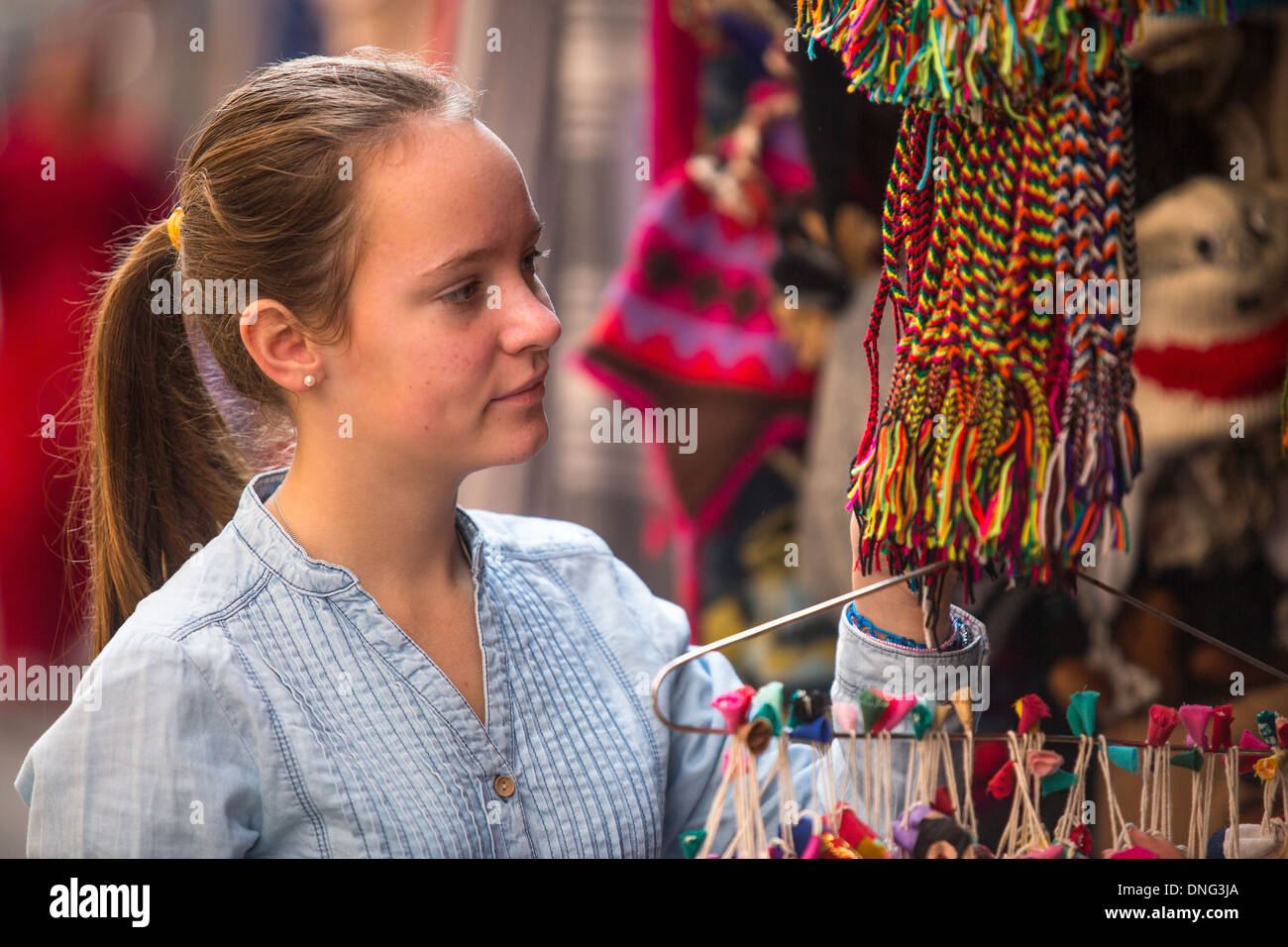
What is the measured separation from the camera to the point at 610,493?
1530 millimetres

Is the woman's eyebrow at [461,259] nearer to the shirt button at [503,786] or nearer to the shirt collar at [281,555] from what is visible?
the shirt collar at [281,555]

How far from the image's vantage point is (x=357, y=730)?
797mm

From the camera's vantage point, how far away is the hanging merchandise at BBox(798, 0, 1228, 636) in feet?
2.09

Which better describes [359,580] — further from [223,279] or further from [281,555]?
[223,279]

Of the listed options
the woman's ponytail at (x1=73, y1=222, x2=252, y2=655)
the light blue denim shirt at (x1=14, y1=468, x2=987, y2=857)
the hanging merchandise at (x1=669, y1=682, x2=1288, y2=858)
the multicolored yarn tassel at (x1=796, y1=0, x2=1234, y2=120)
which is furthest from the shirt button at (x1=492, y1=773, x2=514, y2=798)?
the multicolored yarn tassel at (x1=796, y1=0, x2=1234, y2=120)

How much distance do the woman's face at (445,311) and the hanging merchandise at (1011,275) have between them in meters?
0.26

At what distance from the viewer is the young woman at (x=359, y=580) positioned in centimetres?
75

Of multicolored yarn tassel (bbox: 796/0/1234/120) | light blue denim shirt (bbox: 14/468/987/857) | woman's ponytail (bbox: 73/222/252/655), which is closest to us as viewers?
multicolored yarn tassel (bbox: 796/0/1234/120)

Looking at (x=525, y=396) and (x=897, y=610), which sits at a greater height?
(x=525, y=396)

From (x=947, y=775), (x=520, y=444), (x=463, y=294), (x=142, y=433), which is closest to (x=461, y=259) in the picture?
(x=463, y=294)

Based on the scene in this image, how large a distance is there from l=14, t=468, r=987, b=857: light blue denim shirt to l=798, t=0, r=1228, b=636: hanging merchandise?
173mm

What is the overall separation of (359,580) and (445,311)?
21cm

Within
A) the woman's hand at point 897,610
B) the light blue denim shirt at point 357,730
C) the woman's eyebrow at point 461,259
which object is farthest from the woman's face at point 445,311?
the woman's hand at point 897,610

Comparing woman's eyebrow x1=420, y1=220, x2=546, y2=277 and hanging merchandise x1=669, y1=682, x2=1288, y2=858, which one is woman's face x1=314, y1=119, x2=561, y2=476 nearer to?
woman's eyebrow x1=420, y1=220, x2=546, y2=277
